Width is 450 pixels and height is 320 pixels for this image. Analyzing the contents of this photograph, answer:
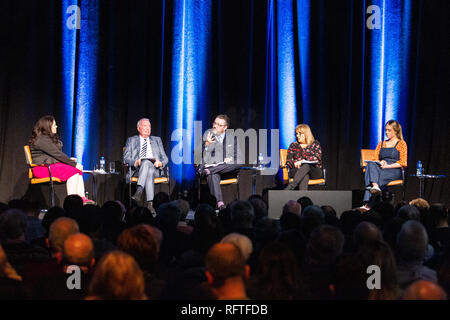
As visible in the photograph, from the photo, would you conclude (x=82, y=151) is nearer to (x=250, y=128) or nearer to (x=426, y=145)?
(x=250, y=128)

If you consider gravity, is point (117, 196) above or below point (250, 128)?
below

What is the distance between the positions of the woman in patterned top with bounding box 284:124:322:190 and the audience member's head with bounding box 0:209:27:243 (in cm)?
375

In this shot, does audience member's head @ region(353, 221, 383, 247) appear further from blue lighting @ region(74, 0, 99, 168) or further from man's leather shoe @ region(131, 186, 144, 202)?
blue lighting @ region(74, 0, 99, 168)

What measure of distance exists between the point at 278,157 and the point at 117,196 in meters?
2.21

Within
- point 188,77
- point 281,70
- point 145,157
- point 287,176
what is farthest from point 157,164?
point 281,70

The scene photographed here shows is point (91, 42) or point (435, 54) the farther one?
point (435, 54)

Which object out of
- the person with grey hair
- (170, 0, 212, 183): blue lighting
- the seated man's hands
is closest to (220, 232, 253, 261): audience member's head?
the person with grey hair

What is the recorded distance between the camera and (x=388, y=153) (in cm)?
609

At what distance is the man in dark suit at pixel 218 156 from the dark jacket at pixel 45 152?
163cm

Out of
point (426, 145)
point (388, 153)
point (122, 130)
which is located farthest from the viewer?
point (426, 145)

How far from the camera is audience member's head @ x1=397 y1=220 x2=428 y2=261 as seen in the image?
2.24 m

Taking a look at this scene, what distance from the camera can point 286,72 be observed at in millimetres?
6871

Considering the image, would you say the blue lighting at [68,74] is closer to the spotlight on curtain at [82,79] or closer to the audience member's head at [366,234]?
the spotlight on curtain at [82,79]

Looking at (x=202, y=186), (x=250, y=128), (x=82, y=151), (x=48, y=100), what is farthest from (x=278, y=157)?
(x=48, y=100)
